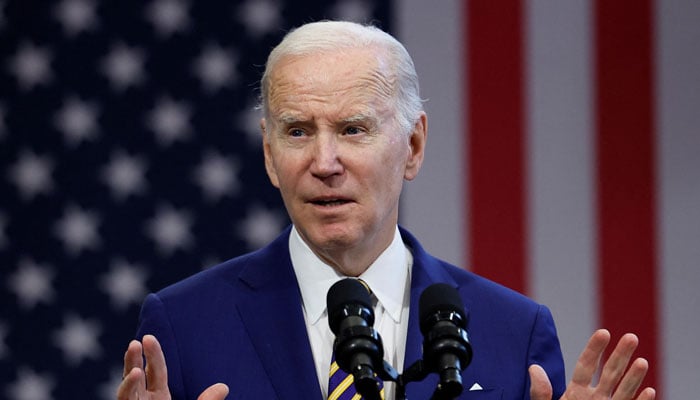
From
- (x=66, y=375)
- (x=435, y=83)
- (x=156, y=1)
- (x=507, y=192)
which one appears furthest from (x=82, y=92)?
(x=507, y=192)

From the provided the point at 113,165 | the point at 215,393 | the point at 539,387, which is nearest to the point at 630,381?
the point at 539,387

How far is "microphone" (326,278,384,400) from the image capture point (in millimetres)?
1374

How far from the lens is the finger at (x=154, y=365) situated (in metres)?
1.66

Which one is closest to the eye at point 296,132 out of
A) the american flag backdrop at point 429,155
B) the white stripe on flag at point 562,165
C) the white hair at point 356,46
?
the white hair at point 356,46

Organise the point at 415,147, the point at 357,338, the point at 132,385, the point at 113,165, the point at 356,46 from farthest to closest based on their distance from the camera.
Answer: the point at 113,165, the point at 415,147, the point at 356,46, the point at 132,385, the point at 357,338

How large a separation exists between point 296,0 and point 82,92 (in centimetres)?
71

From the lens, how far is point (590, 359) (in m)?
1.79

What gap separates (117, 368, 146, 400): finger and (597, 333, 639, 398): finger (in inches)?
29.7

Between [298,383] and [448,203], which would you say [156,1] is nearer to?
[448,203]

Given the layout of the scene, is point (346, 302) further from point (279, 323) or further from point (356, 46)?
point (356, 46)

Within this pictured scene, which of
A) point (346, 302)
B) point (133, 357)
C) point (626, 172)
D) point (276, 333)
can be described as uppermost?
point (346, 302)

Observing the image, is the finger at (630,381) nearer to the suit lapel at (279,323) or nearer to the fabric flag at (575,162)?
the suit lapel at (279,323)

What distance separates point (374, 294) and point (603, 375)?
0.46m

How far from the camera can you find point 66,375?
3.23m
